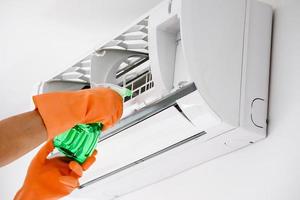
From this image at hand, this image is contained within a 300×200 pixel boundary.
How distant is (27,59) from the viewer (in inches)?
94.8

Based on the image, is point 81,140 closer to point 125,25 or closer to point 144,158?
point 144,158

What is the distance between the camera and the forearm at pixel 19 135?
123cm

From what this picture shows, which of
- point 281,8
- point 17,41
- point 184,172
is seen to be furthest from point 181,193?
point 17,41

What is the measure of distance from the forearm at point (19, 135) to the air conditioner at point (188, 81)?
340 mm

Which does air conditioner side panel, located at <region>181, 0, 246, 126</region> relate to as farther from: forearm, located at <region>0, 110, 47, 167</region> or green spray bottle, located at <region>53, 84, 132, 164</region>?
forearm, located at <region>0, 110, 47, 167</region>

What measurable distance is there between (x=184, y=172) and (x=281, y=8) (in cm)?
65

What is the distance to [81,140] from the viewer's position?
1.51 metres

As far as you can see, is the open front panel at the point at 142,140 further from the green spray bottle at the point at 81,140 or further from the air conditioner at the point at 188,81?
the green spray bottle at the point at 81,140

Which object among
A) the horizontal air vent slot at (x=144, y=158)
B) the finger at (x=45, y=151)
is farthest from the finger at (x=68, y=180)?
the horizontal air vent slot at (x=144, y=158)

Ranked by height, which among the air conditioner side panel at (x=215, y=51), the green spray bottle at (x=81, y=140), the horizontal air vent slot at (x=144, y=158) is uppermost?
the air conditioner side panel at (x=215, y=51)

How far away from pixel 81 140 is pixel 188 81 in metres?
0.39

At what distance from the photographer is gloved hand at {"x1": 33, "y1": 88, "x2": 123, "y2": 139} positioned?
132 cm

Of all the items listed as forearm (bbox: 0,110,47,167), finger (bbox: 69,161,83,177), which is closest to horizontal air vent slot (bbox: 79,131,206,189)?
finger (bbox: 69,161,83,177)

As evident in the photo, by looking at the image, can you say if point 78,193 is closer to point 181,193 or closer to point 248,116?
point 181,193
